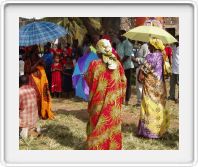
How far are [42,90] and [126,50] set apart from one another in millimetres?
2718

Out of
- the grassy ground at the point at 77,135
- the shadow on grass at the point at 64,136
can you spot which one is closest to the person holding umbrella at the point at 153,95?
the grassy ground at the point at 77,135

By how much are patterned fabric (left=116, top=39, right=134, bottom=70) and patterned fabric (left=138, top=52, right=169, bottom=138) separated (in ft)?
10.8

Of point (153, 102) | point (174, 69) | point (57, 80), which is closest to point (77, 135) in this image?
point (153, 102)

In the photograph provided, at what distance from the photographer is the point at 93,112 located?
8.38 meters

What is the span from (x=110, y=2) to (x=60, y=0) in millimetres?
687

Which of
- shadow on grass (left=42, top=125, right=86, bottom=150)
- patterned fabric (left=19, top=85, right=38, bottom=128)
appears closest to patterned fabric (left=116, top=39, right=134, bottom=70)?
shadow on grass (left=42, top=125, right=86, bottom=150)

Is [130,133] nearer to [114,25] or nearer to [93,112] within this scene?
[93,112]

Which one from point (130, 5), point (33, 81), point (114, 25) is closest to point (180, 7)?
point (130, 5)

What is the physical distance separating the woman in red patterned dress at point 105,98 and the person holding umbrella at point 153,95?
4.58ft

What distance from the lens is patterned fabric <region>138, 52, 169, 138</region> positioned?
9.71 m

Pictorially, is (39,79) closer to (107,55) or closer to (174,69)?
(107,55)

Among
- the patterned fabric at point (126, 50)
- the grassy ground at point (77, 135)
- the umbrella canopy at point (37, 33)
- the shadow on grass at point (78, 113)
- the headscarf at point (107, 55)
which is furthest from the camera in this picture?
the patterned fabric at point (126, 50)

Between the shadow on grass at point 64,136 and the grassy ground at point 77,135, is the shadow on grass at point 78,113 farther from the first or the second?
the shadow on grass at point 64,136

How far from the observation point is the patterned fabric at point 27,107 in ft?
30.9
